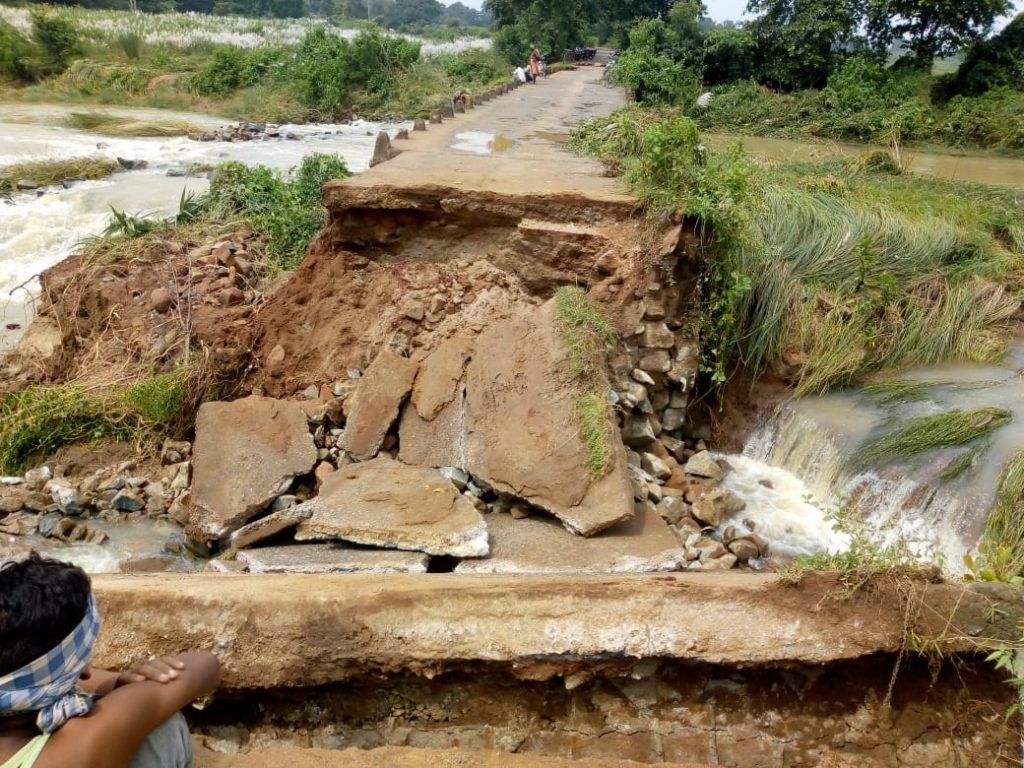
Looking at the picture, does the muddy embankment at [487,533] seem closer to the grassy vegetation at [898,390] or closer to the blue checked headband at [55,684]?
the blue checked headband at [55,684]

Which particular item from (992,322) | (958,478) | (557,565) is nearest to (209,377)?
(557,565)

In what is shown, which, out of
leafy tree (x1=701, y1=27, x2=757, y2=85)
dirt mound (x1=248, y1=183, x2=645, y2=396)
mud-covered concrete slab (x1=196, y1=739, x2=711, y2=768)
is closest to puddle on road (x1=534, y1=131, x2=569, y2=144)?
dirt mound (x1=248, y1=183, x2=645, y2=396)

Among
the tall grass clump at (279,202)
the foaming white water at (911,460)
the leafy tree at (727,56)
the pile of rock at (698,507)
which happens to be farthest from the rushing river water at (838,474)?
the leafy tree at (727,56)

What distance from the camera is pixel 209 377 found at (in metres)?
5.66

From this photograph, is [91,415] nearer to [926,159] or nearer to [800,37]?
[926,159]

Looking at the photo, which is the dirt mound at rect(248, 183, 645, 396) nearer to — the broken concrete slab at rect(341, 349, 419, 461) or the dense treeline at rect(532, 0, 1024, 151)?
the broken concrete slab at rect(341, 349, 419, 461)

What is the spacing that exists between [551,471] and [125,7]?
51694mm

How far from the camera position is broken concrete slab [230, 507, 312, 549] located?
13.3ft

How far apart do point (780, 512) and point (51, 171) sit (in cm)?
1240

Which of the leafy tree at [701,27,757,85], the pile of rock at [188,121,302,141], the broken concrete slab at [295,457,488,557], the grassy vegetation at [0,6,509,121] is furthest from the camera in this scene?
the leafy tree at [701,27,757,85]

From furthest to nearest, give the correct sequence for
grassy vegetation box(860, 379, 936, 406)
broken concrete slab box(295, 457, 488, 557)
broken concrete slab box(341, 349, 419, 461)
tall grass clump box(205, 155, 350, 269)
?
tall grass clump box(205, 155, 350, 269)
grassy vegetation box(860, 379, 936, 406)
broken concrete slab box(341, 349, 419, 461)
broken concrete slab box(295, 457, 488, 557)

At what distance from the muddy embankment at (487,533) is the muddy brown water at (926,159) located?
8466 millimetres

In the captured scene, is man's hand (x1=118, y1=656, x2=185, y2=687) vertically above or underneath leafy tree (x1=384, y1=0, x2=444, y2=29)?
underneath

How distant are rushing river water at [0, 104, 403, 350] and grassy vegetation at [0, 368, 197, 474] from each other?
261 centimetres
